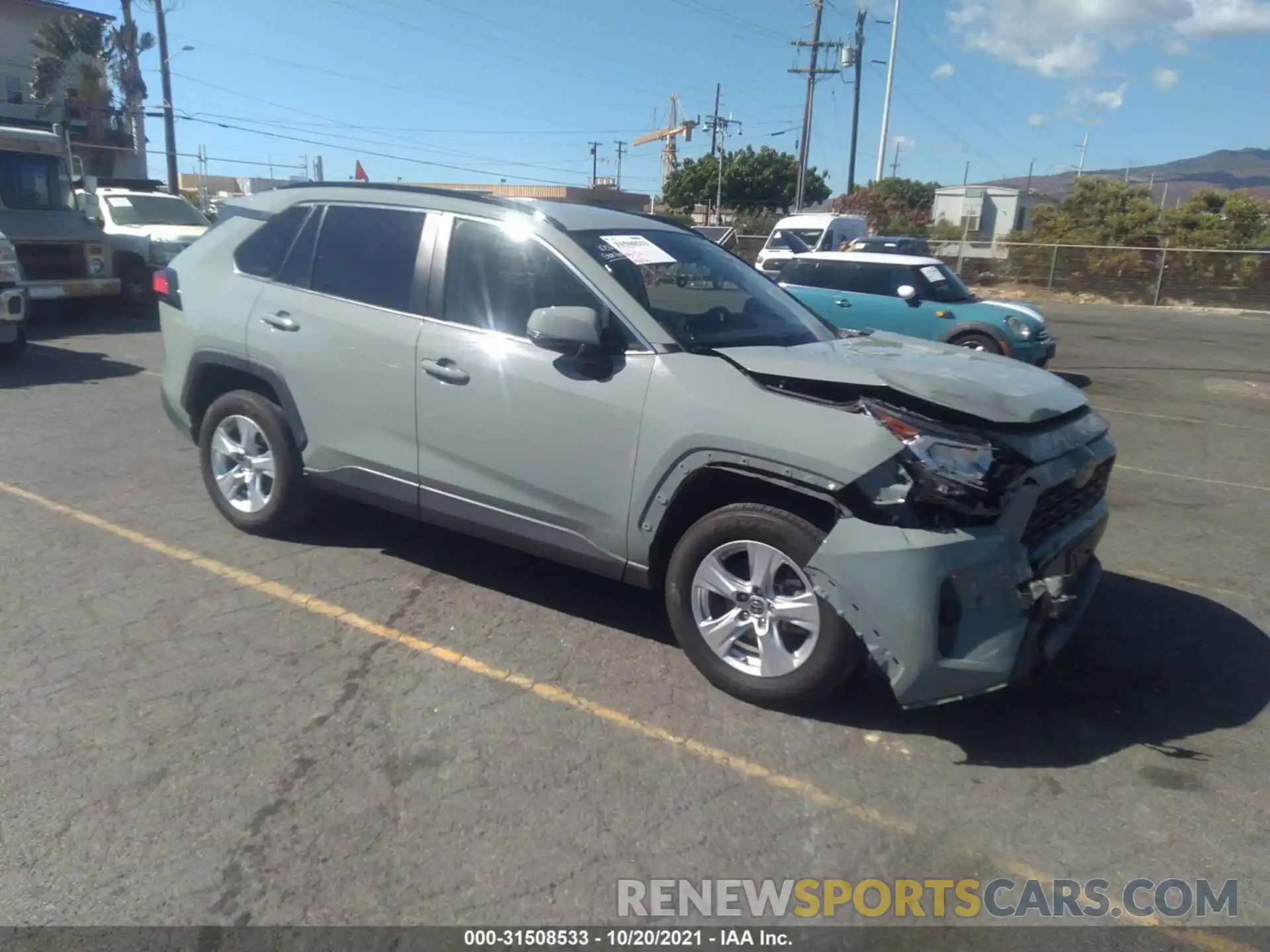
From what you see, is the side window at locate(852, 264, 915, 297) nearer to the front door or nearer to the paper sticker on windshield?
the paper sticker on windshield

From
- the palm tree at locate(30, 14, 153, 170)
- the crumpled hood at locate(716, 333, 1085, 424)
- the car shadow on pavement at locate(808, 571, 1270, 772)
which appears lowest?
the car shadow on pavement at locate(808, 571, 1270, 772)

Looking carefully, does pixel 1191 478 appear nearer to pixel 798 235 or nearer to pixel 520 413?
pixel 520 413

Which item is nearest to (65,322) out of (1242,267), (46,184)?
(46,184)

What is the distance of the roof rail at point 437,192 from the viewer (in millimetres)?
4613

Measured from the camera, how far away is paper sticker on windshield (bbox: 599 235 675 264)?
4.56 meters

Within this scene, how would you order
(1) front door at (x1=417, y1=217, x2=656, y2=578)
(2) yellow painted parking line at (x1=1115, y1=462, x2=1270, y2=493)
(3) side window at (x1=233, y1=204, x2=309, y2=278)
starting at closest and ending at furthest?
(1) front door at (x1=417, y1=217, x2=656, y2=578)
(3) side window at (x1=233, y1=204, x2=309, y2=278)
(2) yellow painted parking line at (x1=1115, y1=462, x2=1270, y2=493)

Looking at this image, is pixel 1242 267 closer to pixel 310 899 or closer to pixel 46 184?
pixel 46 184

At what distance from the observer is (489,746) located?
362 cm

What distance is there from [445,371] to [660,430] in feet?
3.78

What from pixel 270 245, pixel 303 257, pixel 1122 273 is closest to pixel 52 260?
pixel 270 245

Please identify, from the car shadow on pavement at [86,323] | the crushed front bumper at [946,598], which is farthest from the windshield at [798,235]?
the crushed front bumper at [946,598]

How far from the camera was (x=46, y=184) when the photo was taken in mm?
14281

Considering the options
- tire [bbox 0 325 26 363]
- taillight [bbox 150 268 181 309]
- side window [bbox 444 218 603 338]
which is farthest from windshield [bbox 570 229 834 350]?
tire [bbox 0 325 26 363]

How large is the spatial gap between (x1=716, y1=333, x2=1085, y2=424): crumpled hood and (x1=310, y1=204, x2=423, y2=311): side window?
5.55ft
